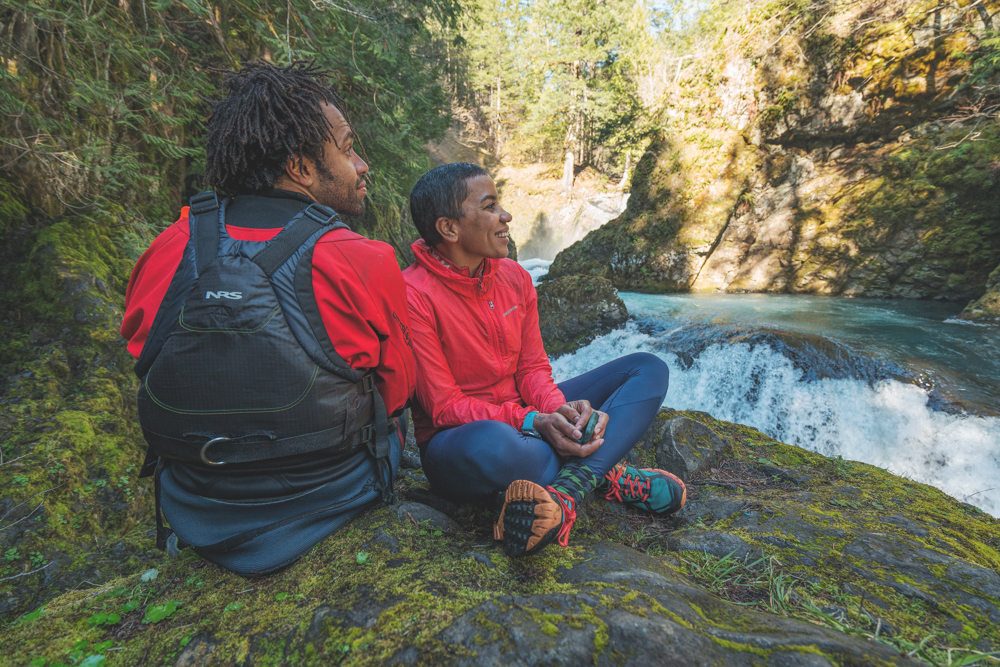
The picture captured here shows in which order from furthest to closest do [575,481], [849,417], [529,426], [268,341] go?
A: 1. [849,417]
2. [529,426]
3. [575,481]
4. [268,341]

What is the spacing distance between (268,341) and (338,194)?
79cm

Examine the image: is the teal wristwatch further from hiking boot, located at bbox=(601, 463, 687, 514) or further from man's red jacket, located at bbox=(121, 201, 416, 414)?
man's red jacket, located at bbox=(121, 201, 416, 414)

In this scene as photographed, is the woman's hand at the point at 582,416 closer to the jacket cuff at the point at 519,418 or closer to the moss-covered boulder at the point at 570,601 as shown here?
the jacket cuff at the point at 519,418

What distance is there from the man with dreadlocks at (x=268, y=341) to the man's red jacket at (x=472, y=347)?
0.38 m

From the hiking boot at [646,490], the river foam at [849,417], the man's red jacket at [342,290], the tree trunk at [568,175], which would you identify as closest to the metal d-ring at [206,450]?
the man's red jacket at [342,290]

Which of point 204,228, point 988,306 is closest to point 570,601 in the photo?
point 204,228

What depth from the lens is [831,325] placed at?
25.7 feet

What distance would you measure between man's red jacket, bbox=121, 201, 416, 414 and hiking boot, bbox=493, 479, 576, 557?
29.1 inches

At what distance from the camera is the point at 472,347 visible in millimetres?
2381

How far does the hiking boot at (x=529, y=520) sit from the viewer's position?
159 cm

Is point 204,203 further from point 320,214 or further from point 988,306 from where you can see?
point 988,306

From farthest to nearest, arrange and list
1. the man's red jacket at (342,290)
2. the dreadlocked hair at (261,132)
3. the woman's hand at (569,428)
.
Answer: the woman's hand at (569,428), the dreadlocked hair at (261,132), the man's red jacket at (342,290)

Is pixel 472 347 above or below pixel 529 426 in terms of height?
above

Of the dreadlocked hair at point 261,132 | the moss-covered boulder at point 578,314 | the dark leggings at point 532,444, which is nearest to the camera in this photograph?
the dreadlocked hair at point 261,132
